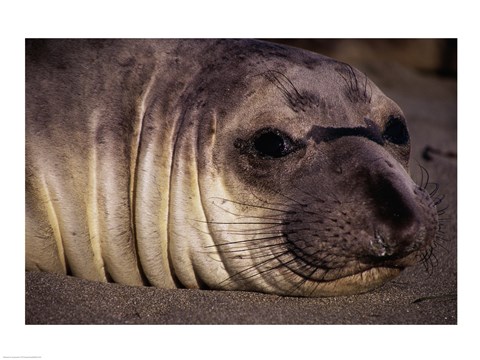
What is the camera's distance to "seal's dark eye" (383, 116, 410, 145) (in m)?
3.21

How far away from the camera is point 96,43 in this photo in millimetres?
3404

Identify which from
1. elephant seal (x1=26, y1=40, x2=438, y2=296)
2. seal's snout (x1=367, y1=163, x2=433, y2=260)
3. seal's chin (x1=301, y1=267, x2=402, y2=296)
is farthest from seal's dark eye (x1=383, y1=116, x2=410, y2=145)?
seal's chin (x1=301, y1=267, x2=402, y2=296)

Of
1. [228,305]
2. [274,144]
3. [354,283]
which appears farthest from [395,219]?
[228,305]

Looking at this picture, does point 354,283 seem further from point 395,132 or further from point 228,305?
point 395,132

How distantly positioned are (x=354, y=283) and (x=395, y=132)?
2.46 feet

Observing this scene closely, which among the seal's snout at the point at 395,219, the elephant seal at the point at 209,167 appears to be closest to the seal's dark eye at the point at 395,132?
the elephant seal at the point at 209,167

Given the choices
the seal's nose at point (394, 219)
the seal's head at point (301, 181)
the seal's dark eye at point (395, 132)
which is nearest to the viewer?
the seal's nose at point (394, 219)

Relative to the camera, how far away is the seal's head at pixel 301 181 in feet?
9.11

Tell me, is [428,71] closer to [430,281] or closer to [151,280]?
[430,281]

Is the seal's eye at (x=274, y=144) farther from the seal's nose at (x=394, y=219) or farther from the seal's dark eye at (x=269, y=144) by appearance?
the seal's nose at (x=394, y=219)

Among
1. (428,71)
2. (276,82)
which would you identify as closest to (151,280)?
(276,82)

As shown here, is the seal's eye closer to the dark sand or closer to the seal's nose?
the seal's nose

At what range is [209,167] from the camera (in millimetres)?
3020

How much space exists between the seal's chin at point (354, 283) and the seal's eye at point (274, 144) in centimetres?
59
